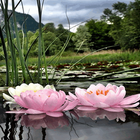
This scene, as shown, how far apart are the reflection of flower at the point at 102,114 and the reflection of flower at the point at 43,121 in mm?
70

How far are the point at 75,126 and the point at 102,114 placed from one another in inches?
5.4

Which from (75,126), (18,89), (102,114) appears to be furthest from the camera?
(18,89)

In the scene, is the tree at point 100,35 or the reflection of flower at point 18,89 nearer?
the reflection of flower at point 18,89

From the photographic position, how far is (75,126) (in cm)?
50

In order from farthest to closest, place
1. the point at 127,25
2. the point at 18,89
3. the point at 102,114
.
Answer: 1. the point at 127,25
2. the point at 18,89
3. the point at 102,114

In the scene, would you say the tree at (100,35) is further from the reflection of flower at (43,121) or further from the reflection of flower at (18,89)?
the reflection of flower at (43,121)

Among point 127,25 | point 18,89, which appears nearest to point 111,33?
point 127,25

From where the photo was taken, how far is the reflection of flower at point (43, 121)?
499 millimetres

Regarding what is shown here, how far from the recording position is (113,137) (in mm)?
417

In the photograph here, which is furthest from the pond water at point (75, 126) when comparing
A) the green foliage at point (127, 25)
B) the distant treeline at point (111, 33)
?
the green foliage at point (127, 25)

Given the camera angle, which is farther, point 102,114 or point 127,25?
point 127,25

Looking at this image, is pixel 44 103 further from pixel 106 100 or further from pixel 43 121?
pixel 106 100

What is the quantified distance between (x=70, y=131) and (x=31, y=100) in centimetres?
16

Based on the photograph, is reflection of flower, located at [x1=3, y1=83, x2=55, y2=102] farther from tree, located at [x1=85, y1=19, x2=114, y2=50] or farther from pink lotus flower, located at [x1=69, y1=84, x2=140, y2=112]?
tree, located at [x1=85, y1=19, x2=114, y2=50]
